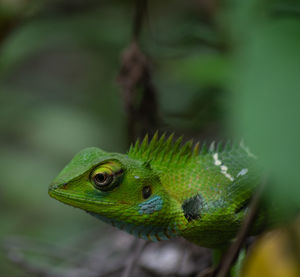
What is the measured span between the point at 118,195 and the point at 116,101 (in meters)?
2.28

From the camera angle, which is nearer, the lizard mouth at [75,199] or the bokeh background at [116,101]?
the bokeh background at [116,101]

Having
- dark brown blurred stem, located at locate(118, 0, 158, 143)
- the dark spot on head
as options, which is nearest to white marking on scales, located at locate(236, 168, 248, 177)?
the dark spot on head

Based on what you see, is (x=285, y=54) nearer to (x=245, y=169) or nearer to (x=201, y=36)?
(x=245, y=169)

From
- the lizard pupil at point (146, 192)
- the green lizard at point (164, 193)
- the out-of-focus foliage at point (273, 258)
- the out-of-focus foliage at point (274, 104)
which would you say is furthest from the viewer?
the lizard pupil at point (146, 192)

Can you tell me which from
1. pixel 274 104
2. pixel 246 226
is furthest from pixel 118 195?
pixel 274 104

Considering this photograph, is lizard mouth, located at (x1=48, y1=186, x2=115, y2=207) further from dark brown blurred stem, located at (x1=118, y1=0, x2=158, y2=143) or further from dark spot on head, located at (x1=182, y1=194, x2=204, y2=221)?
dark brown blurred stem, located at (x1=118, y1=0, x2=158, y2=143)

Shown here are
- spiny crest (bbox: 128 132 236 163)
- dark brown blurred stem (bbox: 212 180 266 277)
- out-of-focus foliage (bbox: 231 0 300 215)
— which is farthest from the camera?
spiny crest (bbox: 128 132 236 163)

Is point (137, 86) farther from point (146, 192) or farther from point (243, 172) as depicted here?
point (243, 172)

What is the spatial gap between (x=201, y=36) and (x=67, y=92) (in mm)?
2232

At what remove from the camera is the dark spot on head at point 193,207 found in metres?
1.80

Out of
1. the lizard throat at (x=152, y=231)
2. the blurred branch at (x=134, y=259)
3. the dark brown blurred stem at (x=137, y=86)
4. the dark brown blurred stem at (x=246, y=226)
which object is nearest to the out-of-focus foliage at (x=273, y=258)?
the dark brown blurred stem at (x=246, y=226)

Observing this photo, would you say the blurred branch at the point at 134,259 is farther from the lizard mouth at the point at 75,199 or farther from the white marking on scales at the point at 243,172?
the white marking on scales at the point at 243,172

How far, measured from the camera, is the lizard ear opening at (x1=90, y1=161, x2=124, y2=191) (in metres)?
1.84

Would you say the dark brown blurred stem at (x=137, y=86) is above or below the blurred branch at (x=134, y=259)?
above
